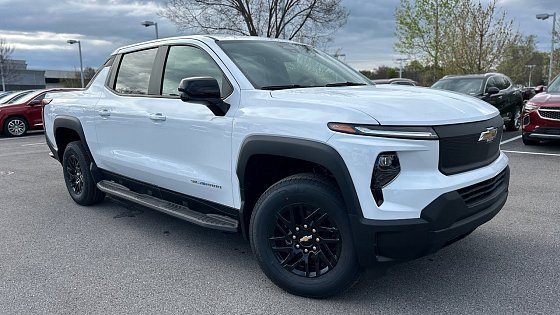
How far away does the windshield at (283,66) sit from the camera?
351cm

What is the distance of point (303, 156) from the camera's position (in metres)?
2.82

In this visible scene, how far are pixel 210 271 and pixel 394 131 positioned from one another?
1.88 m

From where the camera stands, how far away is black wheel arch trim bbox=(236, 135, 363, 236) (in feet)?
8.70

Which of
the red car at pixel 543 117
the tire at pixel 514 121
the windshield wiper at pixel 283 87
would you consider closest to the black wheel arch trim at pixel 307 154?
the windshield wiper at pixel 283 87

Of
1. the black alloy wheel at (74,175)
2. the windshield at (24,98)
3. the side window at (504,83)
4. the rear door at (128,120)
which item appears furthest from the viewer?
the windshield at (24,98)

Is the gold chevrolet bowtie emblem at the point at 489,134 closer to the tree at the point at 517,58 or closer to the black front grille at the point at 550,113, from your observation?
the black front grille at the point at 550,113

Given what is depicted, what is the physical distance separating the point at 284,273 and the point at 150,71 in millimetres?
2357

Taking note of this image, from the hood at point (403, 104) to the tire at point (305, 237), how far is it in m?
0.53

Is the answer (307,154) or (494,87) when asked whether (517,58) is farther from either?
(307,154)

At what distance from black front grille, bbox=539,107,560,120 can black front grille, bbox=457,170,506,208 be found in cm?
594

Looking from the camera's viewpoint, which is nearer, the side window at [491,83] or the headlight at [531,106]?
the headlight at [531,106]

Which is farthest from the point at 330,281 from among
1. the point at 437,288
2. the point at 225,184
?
the point at 225,184

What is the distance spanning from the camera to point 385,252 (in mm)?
2674

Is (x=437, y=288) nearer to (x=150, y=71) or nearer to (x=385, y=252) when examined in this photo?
(x=385, y=252)
